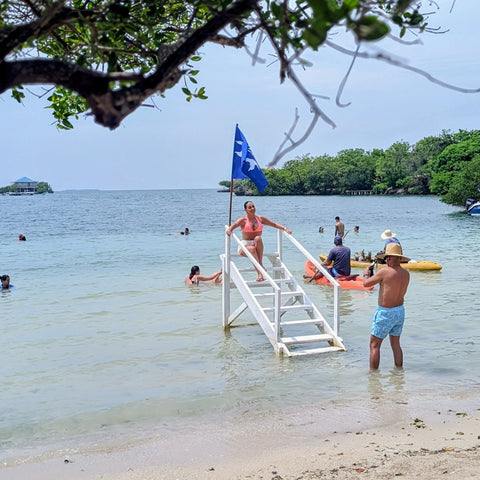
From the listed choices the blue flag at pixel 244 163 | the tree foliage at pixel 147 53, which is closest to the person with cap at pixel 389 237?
the blue flag at pixel 244 163

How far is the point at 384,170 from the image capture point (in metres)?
128

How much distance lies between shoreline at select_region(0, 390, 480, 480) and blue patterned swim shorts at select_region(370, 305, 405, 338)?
1.05 metres

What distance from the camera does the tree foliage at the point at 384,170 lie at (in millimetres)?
94238

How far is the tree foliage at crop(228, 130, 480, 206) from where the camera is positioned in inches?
3710

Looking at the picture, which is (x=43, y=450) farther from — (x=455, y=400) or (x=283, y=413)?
(x=455, y=400)

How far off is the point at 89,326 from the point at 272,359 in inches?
203

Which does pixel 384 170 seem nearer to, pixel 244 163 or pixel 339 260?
pixel 339 260

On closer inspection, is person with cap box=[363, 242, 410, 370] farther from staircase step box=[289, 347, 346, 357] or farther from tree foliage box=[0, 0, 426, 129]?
tree foliage box=[0, 0, 426, 129]

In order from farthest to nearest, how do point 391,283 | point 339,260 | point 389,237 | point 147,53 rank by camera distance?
point 339,260 → point 389,237 → point 391,283 → point 147,53

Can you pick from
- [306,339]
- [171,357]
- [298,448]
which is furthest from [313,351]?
[298,448]

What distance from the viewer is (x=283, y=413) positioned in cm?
731

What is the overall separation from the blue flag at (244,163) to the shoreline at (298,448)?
5.01 m

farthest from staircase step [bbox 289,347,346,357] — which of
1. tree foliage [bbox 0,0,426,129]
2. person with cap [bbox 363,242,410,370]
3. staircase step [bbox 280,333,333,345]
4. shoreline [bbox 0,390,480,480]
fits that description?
tree foliage [bbox 0,0,426,129]

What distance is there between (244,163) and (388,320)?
14.7ft
